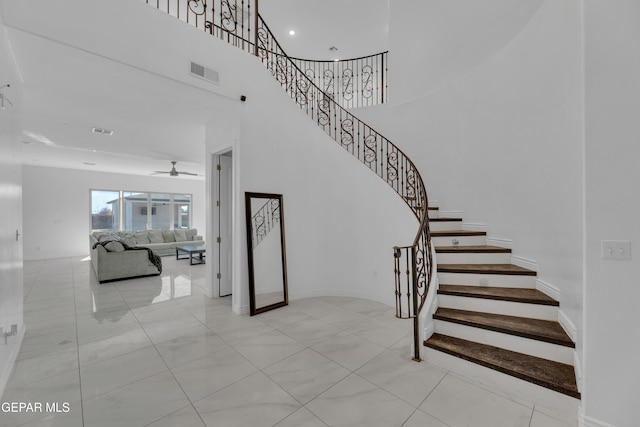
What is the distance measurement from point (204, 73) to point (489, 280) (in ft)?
14.5

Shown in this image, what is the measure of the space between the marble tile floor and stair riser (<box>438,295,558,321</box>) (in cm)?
70

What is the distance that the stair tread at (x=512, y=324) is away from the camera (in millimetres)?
2320

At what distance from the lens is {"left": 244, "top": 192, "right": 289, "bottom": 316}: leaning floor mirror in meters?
4.10

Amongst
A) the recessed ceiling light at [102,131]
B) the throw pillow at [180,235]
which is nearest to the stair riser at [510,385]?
the recessed ceiling light at [102,131]

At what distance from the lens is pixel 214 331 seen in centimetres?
340

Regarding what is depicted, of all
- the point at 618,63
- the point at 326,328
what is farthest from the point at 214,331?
the point at 618,63

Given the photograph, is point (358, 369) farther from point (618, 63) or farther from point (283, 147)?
point (283, 147)

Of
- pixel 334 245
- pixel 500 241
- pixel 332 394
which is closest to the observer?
pixel 332 394

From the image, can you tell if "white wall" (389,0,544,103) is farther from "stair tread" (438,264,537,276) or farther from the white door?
the white door

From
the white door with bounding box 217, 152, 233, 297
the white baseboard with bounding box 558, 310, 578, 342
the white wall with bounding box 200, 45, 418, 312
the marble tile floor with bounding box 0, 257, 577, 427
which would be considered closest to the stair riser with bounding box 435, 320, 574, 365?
the white baseboard with bounding box 558, 310, 578, 342

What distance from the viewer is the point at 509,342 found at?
2473 mm

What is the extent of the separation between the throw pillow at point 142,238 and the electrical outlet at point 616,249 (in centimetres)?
1109

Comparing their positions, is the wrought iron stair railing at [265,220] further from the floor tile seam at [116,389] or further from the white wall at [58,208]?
the white wall at [58,208]

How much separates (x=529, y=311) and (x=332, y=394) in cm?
216
